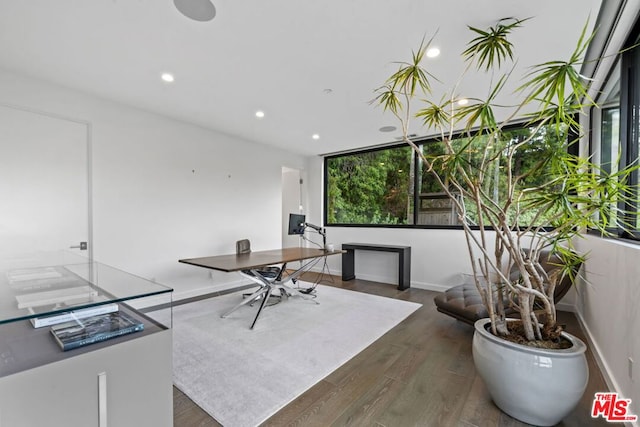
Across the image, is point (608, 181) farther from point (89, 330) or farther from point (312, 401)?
point (89, 330)

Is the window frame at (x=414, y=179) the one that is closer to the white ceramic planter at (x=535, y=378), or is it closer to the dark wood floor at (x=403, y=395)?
the dark wood floor at (x=403, y=395)

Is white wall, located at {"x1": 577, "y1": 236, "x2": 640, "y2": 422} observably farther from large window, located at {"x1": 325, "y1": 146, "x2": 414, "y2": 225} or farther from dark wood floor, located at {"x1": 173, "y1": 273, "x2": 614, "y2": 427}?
large window, located at {"x1": 325, "y1": 146, "x2": 414, "y2": 225}

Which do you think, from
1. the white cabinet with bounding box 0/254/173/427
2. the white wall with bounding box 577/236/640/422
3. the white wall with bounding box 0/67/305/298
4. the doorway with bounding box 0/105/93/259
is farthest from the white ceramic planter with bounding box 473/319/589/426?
the doorway with bounding box 0/105/93/259

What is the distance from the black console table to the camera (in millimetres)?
4664

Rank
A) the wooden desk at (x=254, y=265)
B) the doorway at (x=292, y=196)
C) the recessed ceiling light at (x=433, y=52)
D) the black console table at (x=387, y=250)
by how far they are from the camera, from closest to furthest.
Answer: the recessed ceiling light at (x=433, y=52), the wooden desk at (x=254, y=265), the black console table at (x=387, y=250), the doorway at (x=292, y=196)

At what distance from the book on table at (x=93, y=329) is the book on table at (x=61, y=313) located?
0.02 meters

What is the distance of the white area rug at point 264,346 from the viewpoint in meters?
1.89

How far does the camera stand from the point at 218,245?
4.54 meters

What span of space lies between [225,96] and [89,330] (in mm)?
2788

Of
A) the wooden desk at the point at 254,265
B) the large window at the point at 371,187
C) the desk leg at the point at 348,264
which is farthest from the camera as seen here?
the desk leg at the point at 348,264

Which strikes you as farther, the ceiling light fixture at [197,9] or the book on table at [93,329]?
the ceiling light fixture at [197,9]

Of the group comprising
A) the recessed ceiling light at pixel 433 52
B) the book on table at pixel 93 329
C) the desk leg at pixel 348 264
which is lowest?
the desk leg at pixel 348 264

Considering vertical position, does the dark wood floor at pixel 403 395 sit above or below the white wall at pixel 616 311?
below

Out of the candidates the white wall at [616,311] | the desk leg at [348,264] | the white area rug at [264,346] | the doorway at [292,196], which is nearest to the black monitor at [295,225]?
the white area rug at [264,346]
